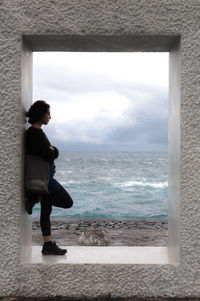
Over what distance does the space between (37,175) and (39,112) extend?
660mm

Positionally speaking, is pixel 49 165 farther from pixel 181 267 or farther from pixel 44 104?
pixel 181 267

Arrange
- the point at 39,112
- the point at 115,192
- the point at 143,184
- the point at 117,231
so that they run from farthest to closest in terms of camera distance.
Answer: the point at 143,184
the point at 115,192
the point at 117,231
the point at 39,112

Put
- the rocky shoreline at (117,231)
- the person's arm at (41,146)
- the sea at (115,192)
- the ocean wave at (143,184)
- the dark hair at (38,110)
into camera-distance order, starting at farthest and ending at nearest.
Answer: the ocean wave at (143,184), the sea at (115,192), the rocky shoreline at (117,231), the dark hair at (38,110), the person's arm at (41,146)

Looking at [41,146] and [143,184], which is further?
[143,184]

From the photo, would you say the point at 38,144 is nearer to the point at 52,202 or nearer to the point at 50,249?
the point at 52,202

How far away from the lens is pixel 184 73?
4191mm

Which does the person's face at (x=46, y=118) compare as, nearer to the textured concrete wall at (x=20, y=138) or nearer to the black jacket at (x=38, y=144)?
the black jacket at (x=38, y=144)

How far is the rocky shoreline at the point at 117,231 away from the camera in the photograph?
9008mm

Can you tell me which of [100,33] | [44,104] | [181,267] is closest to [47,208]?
[44,104]

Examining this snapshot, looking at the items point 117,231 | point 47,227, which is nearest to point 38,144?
point 47,227

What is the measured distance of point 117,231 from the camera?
10430mm

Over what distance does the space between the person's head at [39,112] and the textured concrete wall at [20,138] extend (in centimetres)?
14

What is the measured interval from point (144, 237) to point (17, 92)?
6.29 m

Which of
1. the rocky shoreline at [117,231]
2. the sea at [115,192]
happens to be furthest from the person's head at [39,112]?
the sea at [115,192]
